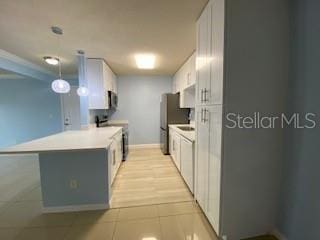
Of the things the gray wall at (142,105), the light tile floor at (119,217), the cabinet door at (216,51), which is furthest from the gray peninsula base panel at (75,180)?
the gray wall at (142,105)

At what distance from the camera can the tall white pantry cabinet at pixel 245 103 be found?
Answer: 164cm

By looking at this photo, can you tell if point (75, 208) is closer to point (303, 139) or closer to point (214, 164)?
point (214, 164)

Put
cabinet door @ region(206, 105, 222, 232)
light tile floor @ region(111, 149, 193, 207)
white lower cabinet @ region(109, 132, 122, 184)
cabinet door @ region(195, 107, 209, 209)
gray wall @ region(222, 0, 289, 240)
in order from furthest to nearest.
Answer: white lower cabinet @ region(109, 132, 122, 184)
light tile floor @ region(111, 149, 193, 207)
cabinet door @ region(195, 107, 209, 209)
cabinet door @ region(206, 105, 222, 232)
gray wall @ region(222, 0, 289, 240)

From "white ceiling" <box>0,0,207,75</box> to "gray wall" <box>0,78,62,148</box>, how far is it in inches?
95.5

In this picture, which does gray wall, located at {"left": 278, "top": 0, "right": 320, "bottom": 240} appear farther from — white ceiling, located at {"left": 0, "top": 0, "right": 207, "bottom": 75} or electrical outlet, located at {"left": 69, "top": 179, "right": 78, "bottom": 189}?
electrical outlet, located at {"left": 69, "top": 179, "right": 78, "bottom": 189}

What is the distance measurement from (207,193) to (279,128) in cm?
108

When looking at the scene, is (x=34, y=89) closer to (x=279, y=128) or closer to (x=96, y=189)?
(x=96, y=189)

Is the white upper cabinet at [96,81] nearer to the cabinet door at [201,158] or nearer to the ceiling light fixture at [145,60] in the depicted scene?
the ceiling light fixture at [145,60]

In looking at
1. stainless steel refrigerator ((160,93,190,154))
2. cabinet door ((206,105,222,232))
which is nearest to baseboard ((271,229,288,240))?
cabinet door ((206,105,222,232))

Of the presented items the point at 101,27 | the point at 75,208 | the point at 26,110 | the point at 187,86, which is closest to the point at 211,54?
the point at 101,27

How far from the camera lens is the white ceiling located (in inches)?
76.6

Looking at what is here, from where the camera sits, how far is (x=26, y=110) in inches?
229

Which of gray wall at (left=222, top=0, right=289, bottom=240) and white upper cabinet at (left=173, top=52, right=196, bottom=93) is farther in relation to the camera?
white upper cabinet at (left=173, top=52, right=196, bottom=93)

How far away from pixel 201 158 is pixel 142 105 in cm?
399
